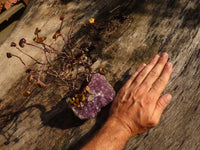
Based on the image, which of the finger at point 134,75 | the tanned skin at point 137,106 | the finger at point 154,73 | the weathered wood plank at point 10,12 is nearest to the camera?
the tanned skin at point 137,106

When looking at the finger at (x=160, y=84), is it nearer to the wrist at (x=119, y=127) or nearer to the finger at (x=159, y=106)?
the finger at (x=159, y=106)

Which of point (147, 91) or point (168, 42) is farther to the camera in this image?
point (168, 42)

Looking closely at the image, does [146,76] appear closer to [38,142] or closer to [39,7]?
[38,142]

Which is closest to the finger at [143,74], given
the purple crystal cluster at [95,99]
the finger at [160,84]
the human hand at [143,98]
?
the human hand at [143,98]

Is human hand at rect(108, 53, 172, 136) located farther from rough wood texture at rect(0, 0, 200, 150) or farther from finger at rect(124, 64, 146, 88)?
rough wood texture at rect(0, 0, 200, 150)

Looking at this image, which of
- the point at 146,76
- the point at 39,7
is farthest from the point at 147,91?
the point at 39,7

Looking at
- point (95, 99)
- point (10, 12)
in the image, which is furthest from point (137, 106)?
point (10, 12)

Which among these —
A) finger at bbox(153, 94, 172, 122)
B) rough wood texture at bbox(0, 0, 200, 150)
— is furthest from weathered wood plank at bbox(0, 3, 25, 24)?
finger at bbox(153, 94, 172, 122)
